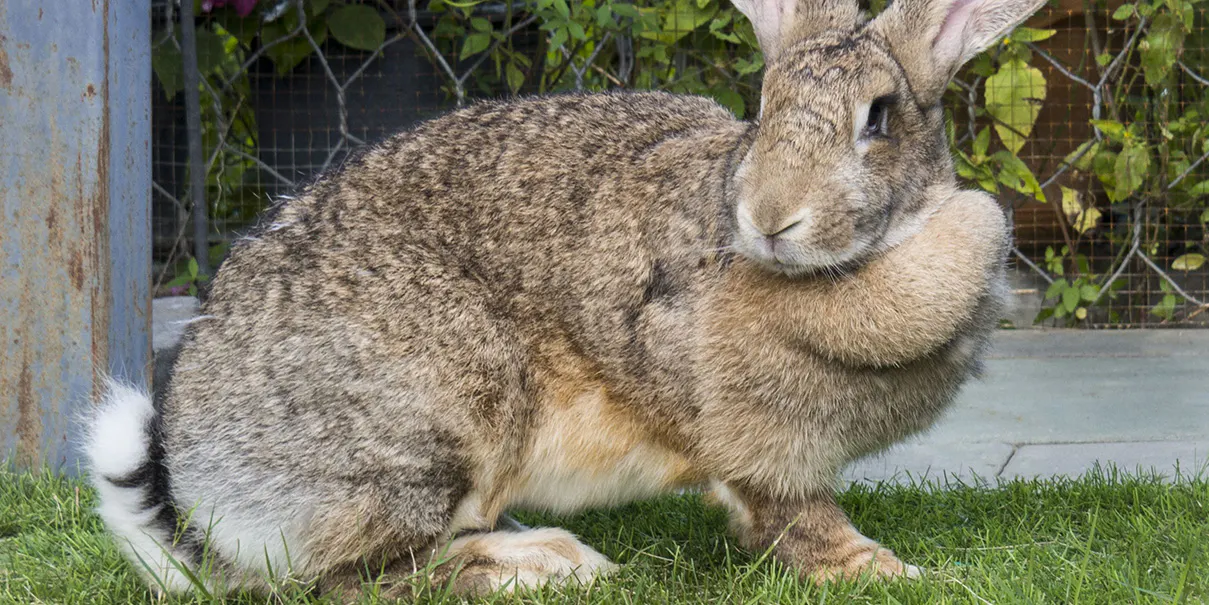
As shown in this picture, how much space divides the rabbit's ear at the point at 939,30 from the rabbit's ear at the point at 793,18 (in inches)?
3.6

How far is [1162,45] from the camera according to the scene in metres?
5.10

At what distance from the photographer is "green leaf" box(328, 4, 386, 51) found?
4961 millimetres

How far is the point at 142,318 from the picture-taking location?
3744 millimetres

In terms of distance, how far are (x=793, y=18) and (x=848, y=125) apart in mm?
385

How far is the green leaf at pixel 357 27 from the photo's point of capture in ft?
16.3

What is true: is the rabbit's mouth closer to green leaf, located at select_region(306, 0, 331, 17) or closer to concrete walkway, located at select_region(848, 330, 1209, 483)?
concrete walkway, located at select_region(848, 330, 1209, 483)

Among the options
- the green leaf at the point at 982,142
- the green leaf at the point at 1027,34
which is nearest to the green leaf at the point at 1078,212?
the green leaf at the point at 982,142

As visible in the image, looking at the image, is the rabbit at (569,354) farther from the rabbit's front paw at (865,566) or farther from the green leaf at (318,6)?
the green leaf at (318,6)

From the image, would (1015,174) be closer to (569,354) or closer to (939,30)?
(939,30)

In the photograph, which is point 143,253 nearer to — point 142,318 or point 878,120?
point 142,318

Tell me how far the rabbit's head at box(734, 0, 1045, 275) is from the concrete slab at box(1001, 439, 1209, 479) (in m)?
1.41

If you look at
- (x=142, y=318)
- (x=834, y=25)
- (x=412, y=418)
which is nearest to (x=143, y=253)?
(x=142, y=318)

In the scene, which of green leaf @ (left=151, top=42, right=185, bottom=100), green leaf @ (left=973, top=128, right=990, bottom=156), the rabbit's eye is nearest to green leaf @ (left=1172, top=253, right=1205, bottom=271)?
green leaf @ (left=973, top=128, right=990, bottom=156)

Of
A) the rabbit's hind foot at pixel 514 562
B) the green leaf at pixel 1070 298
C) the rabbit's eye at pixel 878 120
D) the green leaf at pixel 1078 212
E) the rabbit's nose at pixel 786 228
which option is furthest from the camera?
the green leaf at pixel 1078 212
